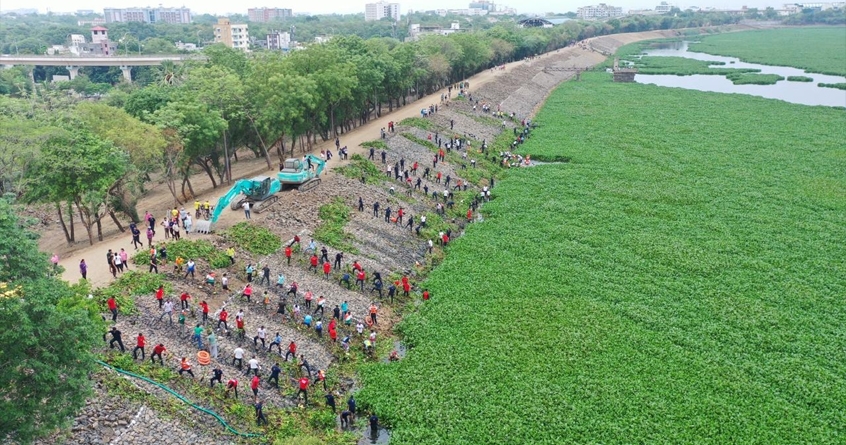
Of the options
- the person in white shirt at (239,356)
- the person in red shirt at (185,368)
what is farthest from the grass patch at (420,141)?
the person in red shirt at (185,368)

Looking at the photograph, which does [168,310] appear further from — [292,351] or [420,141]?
[420,141]

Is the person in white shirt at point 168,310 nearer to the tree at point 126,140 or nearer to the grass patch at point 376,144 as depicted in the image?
the tree at point 126,140

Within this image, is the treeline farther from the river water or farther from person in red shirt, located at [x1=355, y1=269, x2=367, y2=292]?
the river water

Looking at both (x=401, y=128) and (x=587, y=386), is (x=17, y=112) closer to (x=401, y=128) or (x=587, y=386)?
(x=401, y=128)

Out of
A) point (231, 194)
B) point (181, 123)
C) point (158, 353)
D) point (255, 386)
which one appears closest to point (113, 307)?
point (158, 353)

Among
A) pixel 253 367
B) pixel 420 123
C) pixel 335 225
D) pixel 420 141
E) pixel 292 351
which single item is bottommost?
pixel 292 351

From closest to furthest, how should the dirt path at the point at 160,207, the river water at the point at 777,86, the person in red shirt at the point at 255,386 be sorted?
the person in red shirt at the point at 255,386
the dirt path at the point at 160,207
the river water at the point at 777,86

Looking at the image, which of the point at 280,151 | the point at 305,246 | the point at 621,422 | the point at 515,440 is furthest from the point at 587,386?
the point at 280,151
